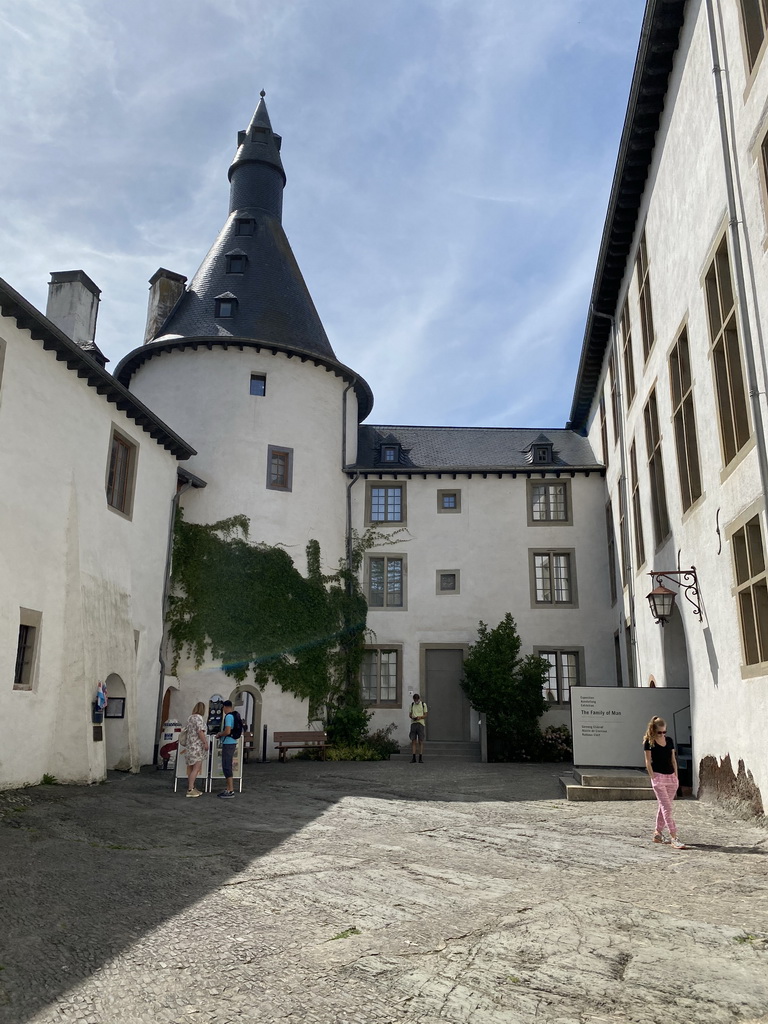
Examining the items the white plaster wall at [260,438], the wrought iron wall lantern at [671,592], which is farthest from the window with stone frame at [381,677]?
the wrought iron wall lantern at [671,592]

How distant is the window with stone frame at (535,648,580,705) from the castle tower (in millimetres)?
7186

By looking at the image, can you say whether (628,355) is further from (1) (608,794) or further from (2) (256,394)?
(2) (256,394)

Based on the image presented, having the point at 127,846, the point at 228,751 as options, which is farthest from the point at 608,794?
the point at 127,846

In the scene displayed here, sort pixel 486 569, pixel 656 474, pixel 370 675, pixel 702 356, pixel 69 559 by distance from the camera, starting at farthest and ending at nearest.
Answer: pixel 486 569
pixel 370 675
pixel 656 474
pixel 69 559
pixel 702 356

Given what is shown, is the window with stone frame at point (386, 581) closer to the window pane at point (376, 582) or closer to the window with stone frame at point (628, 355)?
the window pane at point (376, 582)

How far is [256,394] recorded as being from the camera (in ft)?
80.8

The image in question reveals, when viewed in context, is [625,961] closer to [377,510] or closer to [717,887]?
[717,887]

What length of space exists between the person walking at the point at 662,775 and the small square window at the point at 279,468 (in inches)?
639

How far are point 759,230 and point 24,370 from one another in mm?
11377

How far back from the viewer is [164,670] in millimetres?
20797

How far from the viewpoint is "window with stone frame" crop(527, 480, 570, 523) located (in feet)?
86.7

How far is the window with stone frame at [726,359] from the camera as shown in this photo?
10750 millimetres

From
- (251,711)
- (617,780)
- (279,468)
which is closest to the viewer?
(617,780)

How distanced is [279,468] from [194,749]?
11.8m
